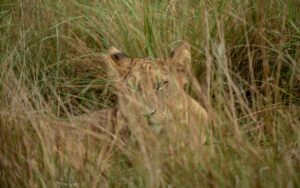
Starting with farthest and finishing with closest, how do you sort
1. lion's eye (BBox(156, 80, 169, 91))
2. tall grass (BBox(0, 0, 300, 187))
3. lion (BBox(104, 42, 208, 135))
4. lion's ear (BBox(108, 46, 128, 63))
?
lion's ear (BBox(108, 46, 128, 63)) < lion's eye (BBox(156, 80, 169, 91)) < lion (BBox(104, 42, 208, 135)) < tall grass (BBox(0, 0, 300, 187))

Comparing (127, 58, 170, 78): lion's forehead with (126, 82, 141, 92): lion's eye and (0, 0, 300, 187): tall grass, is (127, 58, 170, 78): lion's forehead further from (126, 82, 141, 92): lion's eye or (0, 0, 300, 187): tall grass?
(0, 0, 300, 187): tall grass

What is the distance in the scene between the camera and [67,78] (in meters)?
5.45

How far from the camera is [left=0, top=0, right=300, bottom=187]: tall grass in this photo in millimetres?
3518

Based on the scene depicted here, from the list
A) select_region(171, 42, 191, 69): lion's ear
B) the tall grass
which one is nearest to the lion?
select_region(171, 42, 191, 69): lion's ear

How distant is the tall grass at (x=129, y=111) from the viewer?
3.52 m

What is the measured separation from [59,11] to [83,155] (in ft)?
8.43

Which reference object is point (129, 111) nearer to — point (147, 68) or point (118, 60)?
point (147, 68)

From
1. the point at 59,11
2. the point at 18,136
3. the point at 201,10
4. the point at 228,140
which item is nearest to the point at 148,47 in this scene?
the point at 201,10

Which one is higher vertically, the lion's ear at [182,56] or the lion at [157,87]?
the lion's ear at [182,56]

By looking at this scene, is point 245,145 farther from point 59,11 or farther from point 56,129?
point 59,11

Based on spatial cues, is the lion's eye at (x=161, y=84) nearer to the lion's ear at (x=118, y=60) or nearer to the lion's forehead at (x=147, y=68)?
the lion's forehead at (x=147, y=68)

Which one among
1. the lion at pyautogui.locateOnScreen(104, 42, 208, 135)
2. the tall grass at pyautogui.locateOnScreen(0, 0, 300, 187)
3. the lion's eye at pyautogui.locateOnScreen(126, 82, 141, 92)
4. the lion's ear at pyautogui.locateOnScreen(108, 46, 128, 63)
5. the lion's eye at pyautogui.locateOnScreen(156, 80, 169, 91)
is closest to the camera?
the tall grass at pyautogui.locateOnScreen(0, 0, 300, 187)

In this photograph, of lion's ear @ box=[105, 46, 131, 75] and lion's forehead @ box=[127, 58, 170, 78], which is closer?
lion's forehead @ box=[127, 58, 170, 78]

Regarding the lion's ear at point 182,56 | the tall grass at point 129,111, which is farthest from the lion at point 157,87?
the tall grass at point 129,111
